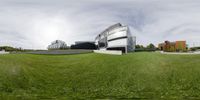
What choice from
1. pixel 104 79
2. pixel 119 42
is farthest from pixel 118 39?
pixel 104 79

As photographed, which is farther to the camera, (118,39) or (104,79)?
(118,39)

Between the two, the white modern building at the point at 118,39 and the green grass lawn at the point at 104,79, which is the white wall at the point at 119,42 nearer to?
the white modern building at the point at 118,39

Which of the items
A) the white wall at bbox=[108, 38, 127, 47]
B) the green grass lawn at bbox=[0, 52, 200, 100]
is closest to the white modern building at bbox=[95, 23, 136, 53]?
the white wall at bbox=[108, 38, 127, 47]

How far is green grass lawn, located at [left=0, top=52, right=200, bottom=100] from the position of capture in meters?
33.3

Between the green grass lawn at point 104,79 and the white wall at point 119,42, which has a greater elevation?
the white wall at point 119,42

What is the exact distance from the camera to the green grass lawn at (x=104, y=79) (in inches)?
1310

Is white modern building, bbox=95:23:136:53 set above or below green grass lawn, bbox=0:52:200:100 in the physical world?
above

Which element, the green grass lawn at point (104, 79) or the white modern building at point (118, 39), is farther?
the white modern building at point (118, 39)

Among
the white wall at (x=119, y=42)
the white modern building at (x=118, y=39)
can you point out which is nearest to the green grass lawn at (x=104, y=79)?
the white wall at (x=119, y=42)

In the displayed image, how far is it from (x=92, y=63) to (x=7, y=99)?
84.6 feet

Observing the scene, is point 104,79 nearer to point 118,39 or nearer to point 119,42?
point 119,42

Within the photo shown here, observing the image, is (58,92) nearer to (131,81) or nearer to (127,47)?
(131,81)

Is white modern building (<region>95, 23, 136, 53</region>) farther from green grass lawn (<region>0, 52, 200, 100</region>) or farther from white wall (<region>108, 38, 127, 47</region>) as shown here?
green grass lawn (<region>0, 52, 200, 100</region>)

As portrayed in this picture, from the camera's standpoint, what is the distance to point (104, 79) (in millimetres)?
41312
